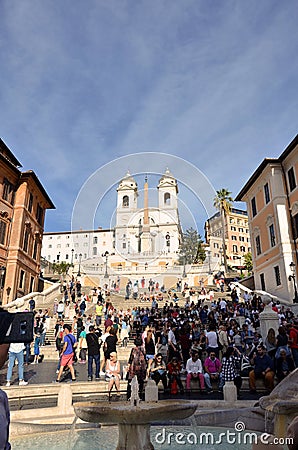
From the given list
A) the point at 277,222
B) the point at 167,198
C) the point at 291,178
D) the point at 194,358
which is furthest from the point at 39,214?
the point at 167,198

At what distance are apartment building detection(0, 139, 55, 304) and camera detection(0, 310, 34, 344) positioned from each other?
2749 cm

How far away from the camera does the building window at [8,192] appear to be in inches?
1192

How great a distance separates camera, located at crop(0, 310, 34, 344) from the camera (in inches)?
73.4

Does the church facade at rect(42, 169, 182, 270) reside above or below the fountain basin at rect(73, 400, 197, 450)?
above

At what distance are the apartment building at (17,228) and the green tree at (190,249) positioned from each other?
30.0 m

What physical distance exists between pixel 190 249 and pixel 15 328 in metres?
65.0

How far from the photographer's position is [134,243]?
80625 millimetres

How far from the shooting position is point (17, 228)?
31109 mm

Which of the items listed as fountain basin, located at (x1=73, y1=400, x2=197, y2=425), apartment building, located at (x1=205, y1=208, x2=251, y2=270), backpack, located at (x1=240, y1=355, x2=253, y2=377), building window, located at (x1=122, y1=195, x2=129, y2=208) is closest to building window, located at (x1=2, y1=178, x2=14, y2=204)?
backpack, located at (x1=240, y1=355, x2=253, y2=377)

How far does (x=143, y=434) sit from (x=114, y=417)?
515 mm

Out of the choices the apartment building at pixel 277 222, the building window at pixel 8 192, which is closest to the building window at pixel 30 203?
the building window at pixel 8 192

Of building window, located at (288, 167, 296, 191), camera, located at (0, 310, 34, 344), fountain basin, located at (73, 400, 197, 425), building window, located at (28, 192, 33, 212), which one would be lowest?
fountain basin, located at (73, 400, 197, 425)

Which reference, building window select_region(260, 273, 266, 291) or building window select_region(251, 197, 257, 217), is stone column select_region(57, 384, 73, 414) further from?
building window select_region(251, 197, 257, 217)

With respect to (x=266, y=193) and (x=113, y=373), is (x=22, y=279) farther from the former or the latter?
(x=113, y=373)
